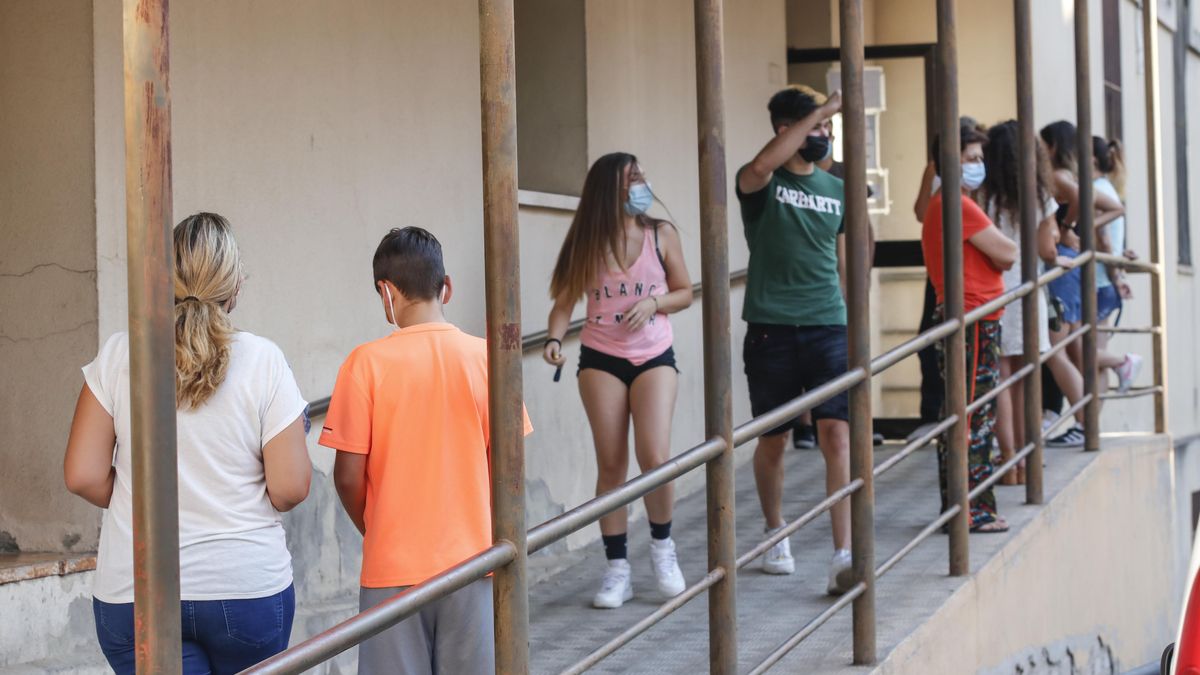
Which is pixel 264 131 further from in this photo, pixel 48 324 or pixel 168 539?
pixel 168 539

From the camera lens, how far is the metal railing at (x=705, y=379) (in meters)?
1.81

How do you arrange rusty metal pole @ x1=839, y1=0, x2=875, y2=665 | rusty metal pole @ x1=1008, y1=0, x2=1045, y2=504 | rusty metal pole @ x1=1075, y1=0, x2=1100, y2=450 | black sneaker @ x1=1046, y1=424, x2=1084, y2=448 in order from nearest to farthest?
1. rusty metal pole @ x1=839, y1=0, x2=875, y2=665
2. rusty metal pole @ x1=1008, y1=0, x2=1045, y2=504
3. rusty metal pole @ x1=1075, y1=0, x2=1100, y2=450
4. black sneaker @ x1=1046, y1=424, x2=1084, y2=448

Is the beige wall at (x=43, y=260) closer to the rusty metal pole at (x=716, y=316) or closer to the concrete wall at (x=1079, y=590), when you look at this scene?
the rusty metal pole at (x=716, y=316)

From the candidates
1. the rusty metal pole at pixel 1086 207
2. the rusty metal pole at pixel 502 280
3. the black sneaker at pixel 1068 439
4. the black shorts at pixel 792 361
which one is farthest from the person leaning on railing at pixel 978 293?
the rusty metal pole at pixel 502 280

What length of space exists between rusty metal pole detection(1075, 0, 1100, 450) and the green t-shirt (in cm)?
199

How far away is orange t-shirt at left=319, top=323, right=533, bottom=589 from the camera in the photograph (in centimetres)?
318

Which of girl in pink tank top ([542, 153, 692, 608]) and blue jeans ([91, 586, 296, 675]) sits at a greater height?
girl in pink tank top ([542, 153, 692, 608])

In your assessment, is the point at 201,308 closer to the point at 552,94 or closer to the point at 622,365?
the point at 622,365

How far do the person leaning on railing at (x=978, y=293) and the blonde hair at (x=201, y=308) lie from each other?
3.43 meters

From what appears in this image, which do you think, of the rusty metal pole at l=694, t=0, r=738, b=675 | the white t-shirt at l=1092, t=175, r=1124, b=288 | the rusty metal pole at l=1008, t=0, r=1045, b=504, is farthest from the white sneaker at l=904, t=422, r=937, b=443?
the rusty metal pole at l=694, t=0, r=738, b=675

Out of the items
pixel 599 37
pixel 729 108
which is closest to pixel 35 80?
pixel 599 37

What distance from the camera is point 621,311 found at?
497 centimetres

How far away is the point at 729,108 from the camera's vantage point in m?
8.05

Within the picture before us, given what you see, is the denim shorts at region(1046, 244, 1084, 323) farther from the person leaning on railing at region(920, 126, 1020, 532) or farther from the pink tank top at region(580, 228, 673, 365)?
the pink tank top at region(580, 228, 673, 365)
